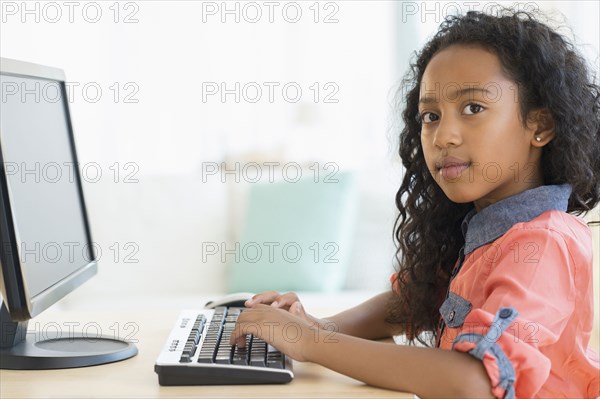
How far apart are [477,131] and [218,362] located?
0.49 metres

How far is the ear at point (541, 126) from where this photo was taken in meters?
1.18

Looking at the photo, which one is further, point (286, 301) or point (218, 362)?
point (286, 301)

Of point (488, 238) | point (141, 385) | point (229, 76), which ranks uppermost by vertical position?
point (229, 76)

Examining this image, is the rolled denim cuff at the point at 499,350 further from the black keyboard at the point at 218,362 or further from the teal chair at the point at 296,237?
the teal chair at the point at 296,237

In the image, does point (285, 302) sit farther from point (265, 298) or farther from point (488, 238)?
point (488, 238)

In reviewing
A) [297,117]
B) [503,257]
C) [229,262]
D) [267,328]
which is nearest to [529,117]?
[503,257]

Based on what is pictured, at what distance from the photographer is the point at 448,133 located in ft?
3.71

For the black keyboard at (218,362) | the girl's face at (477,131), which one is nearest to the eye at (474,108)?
the girl's face at (477,131)

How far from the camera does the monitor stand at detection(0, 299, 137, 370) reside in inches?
42.3

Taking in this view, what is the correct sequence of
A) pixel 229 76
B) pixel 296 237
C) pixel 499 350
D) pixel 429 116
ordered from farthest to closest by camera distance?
1. pixel 229 76
2. pixel 296 237
3. pixel 429 116
4. pixel 499 350

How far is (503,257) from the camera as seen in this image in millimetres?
1020

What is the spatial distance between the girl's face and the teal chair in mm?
1662

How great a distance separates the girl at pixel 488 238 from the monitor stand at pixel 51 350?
0.69 ft

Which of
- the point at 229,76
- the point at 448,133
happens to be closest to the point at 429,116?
the point at 448,133
